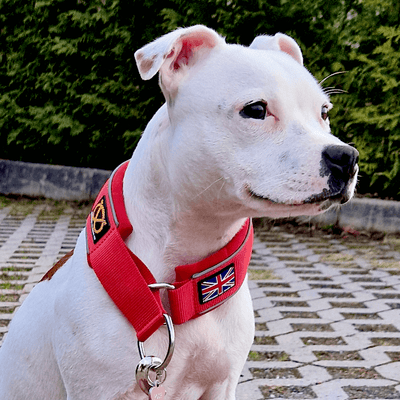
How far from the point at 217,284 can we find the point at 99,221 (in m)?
0.45

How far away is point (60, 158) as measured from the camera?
32.5ft

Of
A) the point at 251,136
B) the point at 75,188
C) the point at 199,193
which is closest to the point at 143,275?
the point at 199,193

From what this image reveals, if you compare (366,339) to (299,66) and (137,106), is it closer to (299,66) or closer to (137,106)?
(299,66)

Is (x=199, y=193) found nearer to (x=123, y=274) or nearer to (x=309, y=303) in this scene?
(x=123, y=274)

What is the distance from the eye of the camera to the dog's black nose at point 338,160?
1.77m

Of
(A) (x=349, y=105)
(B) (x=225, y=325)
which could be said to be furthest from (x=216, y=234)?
(A) (x=349, y=105)

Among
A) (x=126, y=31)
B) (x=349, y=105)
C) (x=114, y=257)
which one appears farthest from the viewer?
(x=126, y=31)

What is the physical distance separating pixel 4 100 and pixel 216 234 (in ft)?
28.5

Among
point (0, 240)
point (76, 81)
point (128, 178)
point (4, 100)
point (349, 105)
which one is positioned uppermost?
point (128, 178)

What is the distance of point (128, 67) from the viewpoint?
29.0ft

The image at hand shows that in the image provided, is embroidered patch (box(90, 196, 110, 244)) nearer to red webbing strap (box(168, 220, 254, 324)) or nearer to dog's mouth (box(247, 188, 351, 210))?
red webbing strap (box(168, 220, 254, 324))

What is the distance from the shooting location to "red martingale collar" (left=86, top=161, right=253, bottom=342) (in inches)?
75.3

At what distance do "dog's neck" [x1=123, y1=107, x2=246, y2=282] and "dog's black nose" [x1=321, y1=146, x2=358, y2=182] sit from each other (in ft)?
1.17

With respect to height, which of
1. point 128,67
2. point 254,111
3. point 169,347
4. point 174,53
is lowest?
point 128,67
